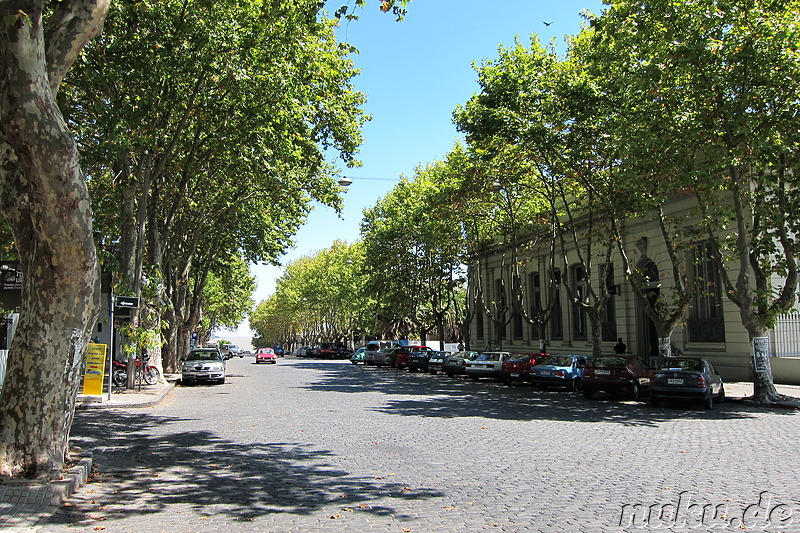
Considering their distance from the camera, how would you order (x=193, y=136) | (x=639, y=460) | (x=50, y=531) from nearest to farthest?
(x=50, y=531) < (x=639, y=460) < (x=193, y=136)

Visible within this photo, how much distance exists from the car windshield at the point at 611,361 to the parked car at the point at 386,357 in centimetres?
2294

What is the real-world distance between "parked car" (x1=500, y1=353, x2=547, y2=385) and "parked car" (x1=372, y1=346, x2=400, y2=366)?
54.5ft

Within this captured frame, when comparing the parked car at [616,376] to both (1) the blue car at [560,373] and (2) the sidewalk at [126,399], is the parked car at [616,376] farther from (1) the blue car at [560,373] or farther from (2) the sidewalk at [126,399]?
(2) the sidewalk at [126,399]

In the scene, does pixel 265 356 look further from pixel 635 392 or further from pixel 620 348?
pixel 635 392

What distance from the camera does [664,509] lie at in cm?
639

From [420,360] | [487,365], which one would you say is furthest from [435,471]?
[420,360]

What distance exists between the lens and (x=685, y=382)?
16.0 m

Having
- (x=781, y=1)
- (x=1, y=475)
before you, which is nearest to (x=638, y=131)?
(x=781, y=1)

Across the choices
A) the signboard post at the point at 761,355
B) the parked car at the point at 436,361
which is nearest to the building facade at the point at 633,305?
the signboard post at the point at 761,355

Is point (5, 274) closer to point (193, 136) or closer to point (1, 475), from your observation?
point (193, 136)

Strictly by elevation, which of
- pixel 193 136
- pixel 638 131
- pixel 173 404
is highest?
pixel 193 136

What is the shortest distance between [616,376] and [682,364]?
2.14 meters

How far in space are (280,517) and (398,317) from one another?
4504 cm

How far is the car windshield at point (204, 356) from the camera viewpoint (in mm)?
27703
